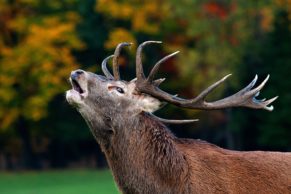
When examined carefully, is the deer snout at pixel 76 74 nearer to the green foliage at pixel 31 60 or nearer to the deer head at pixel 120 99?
the deer head at pixel 120 99

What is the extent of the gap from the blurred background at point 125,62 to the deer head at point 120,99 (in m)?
28.4

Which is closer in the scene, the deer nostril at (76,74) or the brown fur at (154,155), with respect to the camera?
the brown fur at (154,155)

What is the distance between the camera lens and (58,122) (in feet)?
140

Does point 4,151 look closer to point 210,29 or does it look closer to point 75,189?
point 210,29

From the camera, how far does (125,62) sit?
4228 cm

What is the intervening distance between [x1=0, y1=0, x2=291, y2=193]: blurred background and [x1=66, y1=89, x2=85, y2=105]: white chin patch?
28.5m

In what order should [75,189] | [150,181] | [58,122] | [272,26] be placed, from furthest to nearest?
1. [58,122]
2. [272,26]
3. [75,189]
4. [150,181]

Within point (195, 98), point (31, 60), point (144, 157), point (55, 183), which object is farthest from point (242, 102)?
point (31, 60)

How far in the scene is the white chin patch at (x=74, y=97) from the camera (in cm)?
859

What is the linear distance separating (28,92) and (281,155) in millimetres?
33820

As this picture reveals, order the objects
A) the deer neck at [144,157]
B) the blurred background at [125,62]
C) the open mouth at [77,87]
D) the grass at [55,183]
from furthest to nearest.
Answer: the blurred background at [125,62] → the grass at [55,183] → the open mouth at [77,87] → the deer neck at [144,157]

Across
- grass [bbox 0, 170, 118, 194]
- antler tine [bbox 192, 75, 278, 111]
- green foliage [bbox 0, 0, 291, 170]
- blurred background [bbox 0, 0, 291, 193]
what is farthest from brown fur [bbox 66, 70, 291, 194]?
green foliage [bbox 0, 0, 291, 170]

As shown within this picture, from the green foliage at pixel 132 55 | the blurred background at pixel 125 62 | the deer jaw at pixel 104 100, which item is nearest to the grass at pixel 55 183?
the blurred background at pixel 125 62

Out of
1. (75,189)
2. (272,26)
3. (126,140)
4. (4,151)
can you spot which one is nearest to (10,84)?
(4,151)
